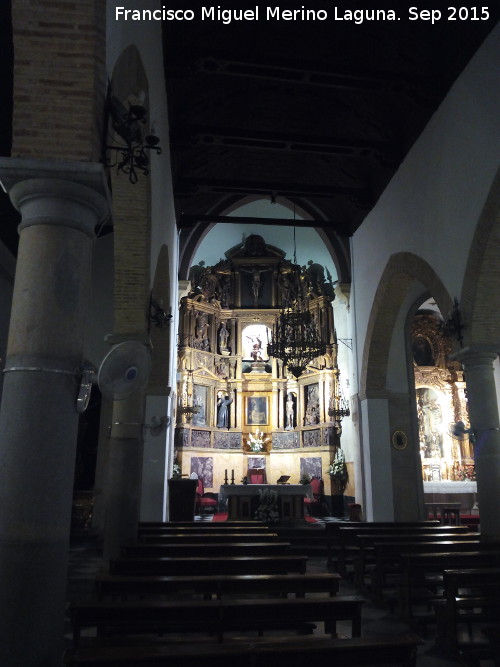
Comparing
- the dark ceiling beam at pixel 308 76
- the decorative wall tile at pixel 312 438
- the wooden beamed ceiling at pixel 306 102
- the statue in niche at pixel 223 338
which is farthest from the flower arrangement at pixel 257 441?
the dark ceiling beam at pixel 308 76

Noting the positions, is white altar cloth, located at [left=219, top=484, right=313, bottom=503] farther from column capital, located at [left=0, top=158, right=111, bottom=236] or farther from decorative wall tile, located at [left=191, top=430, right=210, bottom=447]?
column capital, located at [left=0, top=158, right=111, bottom=236]

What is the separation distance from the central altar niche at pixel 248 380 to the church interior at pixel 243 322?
0.09 meters

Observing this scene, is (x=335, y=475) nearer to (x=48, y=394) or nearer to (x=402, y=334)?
(x=402, y=334)

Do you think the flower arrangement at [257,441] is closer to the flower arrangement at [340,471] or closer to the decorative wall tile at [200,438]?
the decorative wall tile at [200,438]

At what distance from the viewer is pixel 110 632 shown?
3861 millimetres

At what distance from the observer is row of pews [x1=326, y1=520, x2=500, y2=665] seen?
4520 millimetres

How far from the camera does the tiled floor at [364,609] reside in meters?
4.45

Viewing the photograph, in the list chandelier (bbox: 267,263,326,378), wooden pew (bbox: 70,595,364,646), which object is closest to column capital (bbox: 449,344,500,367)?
chandelier (bbox: 267,263,326,378)

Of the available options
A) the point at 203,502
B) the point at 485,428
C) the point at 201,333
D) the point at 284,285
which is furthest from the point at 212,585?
the point at 284,285

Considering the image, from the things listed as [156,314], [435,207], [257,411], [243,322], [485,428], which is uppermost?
[243,322]

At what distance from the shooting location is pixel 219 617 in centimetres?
350

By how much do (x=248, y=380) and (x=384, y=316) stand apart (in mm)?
7107

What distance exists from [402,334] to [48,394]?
10.1m

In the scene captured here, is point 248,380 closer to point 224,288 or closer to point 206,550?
point 224,288
